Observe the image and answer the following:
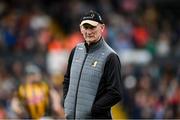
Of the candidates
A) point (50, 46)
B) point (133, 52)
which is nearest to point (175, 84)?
point (133, 52)

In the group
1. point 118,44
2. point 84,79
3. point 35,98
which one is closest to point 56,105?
point 35,98

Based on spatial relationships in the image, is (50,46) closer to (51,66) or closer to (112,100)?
(51,66)

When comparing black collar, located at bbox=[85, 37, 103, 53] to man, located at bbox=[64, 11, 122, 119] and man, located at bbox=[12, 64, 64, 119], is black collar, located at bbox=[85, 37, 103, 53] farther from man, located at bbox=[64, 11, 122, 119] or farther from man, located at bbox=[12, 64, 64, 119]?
man, located at bbox=[12, 64, 64, 119]

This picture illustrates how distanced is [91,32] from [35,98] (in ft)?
12.7

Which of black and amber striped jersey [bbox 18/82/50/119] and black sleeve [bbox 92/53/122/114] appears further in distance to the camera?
black and amber striped jersey [bbox 18/82/50/119]

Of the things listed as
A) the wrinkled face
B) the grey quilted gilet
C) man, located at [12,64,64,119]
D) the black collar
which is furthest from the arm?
the wrinkled face

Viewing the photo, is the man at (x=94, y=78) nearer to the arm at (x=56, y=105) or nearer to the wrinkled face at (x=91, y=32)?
the wrinkled face at (x=91, y=32)

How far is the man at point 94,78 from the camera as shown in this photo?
8.03m

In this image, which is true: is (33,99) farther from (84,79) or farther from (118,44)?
(118,44)

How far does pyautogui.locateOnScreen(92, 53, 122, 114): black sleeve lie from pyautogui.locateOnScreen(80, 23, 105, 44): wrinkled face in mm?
255

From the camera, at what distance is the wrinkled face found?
26.6ft

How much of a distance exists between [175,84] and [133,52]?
7.10 feet

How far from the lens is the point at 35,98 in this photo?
1176cm

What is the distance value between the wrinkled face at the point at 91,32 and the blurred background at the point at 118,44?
638cm
